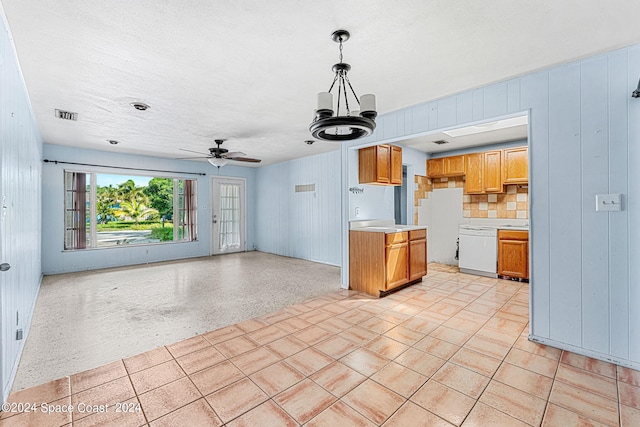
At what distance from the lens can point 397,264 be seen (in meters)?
4.00

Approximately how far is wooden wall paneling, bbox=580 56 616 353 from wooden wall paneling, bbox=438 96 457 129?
1.04 metres

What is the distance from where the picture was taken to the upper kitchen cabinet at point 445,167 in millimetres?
5570

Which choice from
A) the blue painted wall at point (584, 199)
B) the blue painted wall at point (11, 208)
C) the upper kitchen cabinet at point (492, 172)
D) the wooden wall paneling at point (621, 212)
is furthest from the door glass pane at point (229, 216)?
the wooden wall paneling at point (621, 212)

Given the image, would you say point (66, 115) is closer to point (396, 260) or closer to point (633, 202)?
point (396, 260)

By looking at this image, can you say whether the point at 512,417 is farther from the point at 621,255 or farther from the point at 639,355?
the point at 621,255

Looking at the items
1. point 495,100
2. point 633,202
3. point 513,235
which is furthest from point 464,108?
point 513,235

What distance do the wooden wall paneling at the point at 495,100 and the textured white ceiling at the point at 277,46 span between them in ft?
0.34

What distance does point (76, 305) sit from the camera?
3.61 m

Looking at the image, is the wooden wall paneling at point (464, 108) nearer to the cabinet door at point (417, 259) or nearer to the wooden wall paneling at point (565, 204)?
the wooden wall paneling at point (565, 204)

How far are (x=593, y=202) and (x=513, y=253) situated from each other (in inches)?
102

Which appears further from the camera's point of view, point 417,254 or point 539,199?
point 417,254

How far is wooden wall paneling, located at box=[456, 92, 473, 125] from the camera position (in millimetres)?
3020

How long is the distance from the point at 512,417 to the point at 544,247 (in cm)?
156

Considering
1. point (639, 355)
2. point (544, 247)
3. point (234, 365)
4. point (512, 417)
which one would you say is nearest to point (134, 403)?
point (234, 365)
